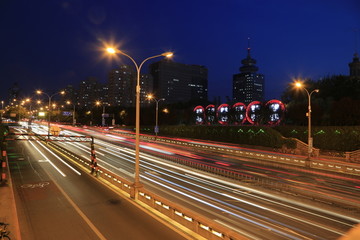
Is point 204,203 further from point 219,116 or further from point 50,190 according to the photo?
point 219,116

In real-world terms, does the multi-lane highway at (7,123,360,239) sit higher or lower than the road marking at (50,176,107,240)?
lower

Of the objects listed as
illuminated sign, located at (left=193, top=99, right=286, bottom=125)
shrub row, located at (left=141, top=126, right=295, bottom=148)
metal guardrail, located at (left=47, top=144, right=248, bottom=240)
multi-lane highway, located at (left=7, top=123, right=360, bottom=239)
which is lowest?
multi-lane highway, located at (left=7, top=123, right=360, bottom=239)

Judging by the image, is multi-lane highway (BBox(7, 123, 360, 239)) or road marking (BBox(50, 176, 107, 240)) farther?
multi-lane highway (BBox(7, 123, 360, 239))

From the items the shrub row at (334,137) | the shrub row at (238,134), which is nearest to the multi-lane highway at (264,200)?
the shrub row at (334,137)

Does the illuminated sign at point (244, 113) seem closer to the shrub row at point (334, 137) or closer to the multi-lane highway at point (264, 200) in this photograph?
the shrub row at point (334, 137)

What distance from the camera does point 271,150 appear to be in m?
43.2

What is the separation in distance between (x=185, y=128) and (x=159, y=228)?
181ft

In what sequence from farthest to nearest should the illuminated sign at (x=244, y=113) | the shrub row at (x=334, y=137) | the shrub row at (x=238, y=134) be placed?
the illuminated sign at (x=244, y=113) < the shrub row at (x=238, y=134) < the shrub row at (x=334, y=137)

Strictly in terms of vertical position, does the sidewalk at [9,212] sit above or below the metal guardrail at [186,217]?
below

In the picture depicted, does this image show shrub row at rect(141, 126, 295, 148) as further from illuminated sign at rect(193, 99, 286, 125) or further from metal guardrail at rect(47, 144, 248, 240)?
metal guardrail at rect(47, 144, 248, 240)

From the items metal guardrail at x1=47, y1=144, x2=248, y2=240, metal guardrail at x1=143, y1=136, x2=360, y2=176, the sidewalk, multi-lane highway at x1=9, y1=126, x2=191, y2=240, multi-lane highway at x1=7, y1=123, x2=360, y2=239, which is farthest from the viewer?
metal guardrail at x1=143, y1=136, x2=360, y2=176

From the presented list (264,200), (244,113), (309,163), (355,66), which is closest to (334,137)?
(309,163)

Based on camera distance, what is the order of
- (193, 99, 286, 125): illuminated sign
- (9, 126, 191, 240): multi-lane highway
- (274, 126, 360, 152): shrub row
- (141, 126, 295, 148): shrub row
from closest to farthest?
(9, 126, 191, 240): multi-lane highway → (274, 126, 360, 152): shrub row → (141, 126, 295, 148): shrub row → (193, 99, 286, 125): illuminated sign

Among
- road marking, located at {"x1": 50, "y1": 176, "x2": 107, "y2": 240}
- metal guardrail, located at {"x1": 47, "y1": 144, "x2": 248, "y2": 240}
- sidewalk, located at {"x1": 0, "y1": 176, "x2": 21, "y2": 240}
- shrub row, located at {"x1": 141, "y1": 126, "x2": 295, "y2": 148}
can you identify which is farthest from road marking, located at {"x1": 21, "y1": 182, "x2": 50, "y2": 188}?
shrub row, located at {"x1": 141, "y1": 126, "x2": 295, "y2": 148}
